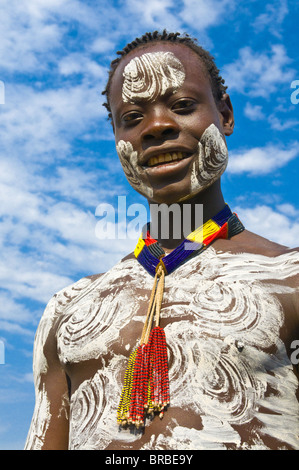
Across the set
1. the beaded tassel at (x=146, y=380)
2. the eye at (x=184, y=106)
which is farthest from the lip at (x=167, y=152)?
the beaded tassel at (x=146, y=380)

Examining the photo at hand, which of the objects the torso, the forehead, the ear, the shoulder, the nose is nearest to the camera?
the torso

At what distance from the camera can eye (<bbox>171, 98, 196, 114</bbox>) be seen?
3.44 metres

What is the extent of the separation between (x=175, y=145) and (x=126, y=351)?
1.19 metres

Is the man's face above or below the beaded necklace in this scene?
above

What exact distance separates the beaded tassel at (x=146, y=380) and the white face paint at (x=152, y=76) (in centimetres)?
131

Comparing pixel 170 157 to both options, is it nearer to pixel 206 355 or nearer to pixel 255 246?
pixel 255 246

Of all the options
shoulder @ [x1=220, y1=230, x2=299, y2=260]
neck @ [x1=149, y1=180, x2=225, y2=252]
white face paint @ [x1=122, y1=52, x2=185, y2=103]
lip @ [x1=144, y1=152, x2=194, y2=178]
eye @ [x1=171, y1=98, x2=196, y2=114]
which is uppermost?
white face paint @ [x1=122, y1=52, x2=185, y2=103]

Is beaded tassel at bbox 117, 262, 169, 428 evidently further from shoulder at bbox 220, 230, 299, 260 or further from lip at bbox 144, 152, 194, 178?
lip at bbox 144, 152, 194, 178

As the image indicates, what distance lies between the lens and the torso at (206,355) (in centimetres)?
271

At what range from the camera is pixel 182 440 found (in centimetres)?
266

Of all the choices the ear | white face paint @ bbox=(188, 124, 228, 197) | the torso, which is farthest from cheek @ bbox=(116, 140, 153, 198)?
the ear

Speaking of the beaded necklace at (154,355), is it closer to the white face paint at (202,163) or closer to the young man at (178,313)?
the young man at (178,313)

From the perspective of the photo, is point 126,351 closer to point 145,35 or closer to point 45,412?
point 45,412
